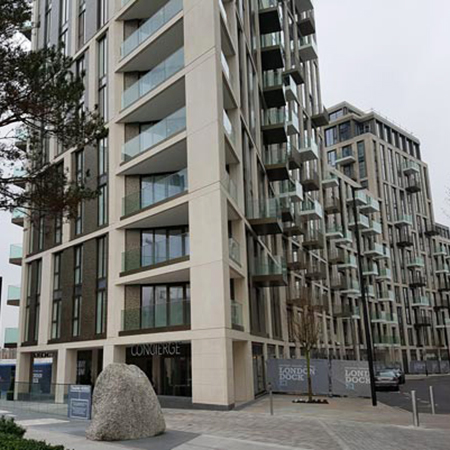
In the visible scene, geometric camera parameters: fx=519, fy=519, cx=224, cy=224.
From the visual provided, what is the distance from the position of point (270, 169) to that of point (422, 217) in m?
53.8

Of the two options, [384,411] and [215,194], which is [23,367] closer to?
[215,194]

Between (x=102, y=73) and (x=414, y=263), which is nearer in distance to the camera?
(x=102, y=73)

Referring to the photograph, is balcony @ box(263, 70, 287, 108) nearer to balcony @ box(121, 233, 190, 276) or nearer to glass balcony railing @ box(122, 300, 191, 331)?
balcony @ box(121, 233, 190, 276)

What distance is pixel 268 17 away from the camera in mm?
34688

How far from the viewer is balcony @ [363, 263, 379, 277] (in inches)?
2391

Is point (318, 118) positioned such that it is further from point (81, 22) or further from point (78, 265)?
point (78, 265)

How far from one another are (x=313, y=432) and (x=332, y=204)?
4536 centimetres

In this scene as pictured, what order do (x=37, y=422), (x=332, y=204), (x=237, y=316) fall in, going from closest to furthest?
(x=37, y=422)
(x=237, y=316)
(x=332, y=204)

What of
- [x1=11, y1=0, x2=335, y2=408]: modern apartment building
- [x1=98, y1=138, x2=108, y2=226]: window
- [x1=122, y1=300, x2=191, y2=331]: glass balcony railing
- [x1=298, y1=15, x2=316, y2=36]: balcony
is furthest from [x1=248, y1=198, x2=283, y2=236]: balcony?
[x1=298, y1=15, x2=316, y2=36]: balcony

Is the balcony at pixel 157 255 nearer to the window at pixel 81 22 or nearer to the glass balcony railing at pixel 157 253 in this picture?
the glass balcony railing at pixel 157 253

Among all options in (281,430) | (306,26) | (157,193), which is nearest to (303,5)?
(306,26)

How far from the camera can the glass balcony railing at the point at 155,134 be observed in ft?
Result: 76.3

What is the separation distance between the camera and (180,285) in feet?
81.8

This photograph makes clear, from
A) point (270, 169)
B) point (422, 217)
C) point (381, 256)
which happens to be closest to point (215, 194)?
point (270, 169)
